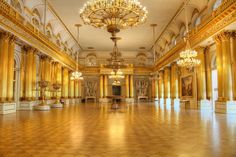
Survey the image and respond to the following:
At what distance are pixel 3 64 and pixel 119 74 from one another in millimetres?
12300

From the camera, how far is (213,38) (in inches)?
446

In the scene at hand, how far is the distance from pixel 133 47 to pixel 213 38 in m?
15.9

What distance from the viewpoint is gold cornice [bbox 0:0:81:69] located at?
9.84 m

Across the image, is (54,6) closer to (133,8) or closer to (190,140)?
(133,8)

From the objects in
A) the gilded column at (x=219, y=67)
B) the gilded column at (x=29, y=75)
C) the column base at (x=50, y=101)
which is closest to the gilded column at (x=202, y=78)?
the gilded column at (x=219, y=67)

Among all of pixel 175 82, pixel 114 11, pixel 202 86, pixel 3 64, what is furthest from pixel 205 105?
pixel 3 64

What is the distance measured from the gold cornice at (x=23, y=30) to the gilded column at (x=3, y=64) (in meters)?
0.49

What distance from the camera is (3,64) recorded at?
33.8ft

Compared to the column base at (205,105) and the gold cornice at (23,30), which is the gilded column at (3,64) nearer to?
the gold cornice at (23,30)

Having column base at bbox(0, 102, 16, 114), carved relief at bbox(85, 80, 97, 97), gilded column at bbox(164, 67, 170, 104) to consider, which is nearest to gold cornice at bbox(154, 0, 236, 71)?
gilded column at bbox(164, 67, 170, 104)

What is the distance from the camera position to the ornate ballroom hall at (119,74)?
4039mm

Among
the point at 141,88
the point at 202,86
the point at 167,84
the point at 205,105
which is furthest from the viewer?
the point at 141,88

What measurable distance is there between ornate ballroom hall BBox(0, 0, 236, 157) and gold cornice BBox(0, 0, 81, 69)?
6 centimetres

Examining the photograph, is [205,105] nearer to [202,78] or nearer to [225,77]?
[202,78]
